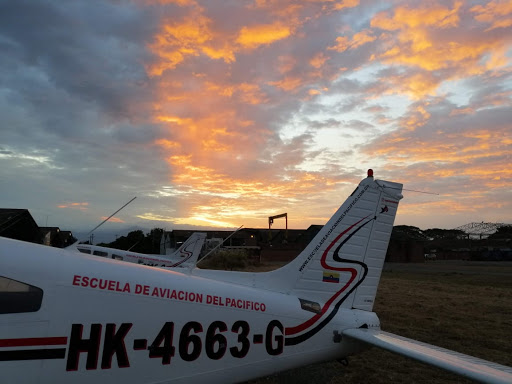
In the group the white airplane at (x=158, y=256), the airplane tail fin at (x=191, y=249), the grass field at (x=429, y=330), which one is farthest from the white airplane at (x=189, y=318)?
the airplane tail fin at (x=191, y=249)

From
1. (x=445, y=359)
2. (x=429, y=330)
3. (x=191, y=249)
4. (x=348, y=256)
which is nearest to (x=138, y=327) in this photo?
(x=445, y=359)

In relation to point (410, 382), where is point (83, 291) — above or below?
above

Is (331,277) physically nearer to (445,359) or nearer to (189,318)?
(445,359)

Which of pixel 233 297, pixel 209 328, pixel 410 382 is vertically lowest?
pixel 410 382

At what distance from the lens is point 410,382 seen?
610 centimetres

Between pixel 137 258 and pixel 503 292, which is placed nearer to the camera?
pixel 137 258

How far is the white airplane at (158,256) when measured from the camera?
14984mm

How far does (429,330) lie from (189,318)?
8.81 metres

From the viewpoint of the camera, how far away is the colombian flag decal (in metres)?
5.18

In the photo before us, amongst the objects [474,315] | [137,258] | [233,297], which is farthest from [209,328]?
[137,258]

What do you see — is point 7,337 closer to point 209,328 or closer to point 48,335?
point 48,335

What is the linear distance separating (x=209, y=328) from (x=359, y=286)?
2597 mm

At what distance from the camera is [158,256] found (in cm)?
1891

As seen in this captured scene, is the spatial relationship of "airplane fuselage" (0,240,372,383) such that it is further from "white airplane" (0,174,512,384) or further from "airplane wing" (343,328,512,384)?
"airplane wing" (343,328,512,384)
